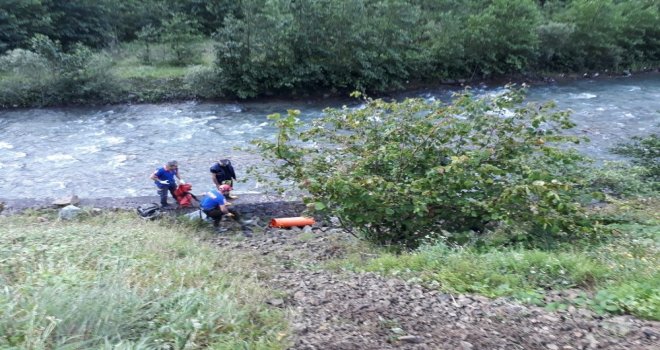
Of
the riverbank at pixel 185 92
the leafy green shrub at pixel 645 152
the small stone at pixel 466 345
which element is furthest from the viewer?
the riverbank at pixel 185 92

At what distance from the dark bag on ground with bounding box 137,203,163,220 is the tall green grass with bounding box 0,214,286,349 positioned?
5.92m

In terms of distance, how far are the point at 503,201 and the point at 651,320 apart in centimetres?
346

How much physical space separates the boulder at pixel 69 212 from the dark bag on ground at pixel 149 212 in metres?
1.26

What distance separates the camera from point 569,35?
3388cm

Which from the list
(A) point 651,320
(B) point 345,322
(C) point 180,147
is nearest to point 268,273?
(B) point 345,322

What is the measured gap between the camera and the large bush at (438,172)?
27.1 feet

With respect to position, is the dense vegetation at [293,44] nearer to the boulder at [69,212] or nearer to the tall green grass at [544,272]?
the boulder at [69,212]

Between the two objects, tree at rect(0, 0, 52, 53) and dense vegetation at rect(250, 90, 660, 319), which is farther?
tree at rect(0, 0, 52, 53)

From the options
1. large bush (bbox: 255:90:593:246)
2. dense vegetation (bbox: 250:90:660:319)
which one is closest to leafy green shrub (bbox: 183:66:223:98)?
dense vegetation (bbox: 250:90:660:319)

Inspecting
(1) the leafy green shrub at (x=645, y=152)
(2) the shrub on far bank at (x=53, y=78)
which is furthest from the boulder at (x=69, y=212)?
(2) the shrub on far bank at (x=53, y=78)

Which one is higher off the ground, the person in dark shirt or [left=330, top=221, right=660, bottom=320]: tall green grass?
[left=330, top=221, right=660, bottom=320]: tall green grass

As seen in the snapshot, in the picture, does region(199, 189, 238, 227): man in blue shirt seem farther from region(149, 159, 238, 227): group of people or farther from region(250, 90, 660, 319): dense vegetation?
region(250, 90, 660, 319): dense vegetation

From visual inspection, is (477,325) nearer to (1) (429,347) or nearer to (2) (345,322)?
(1) (429,347)

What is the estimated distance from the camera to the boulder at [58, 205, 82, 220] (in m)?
13.0
